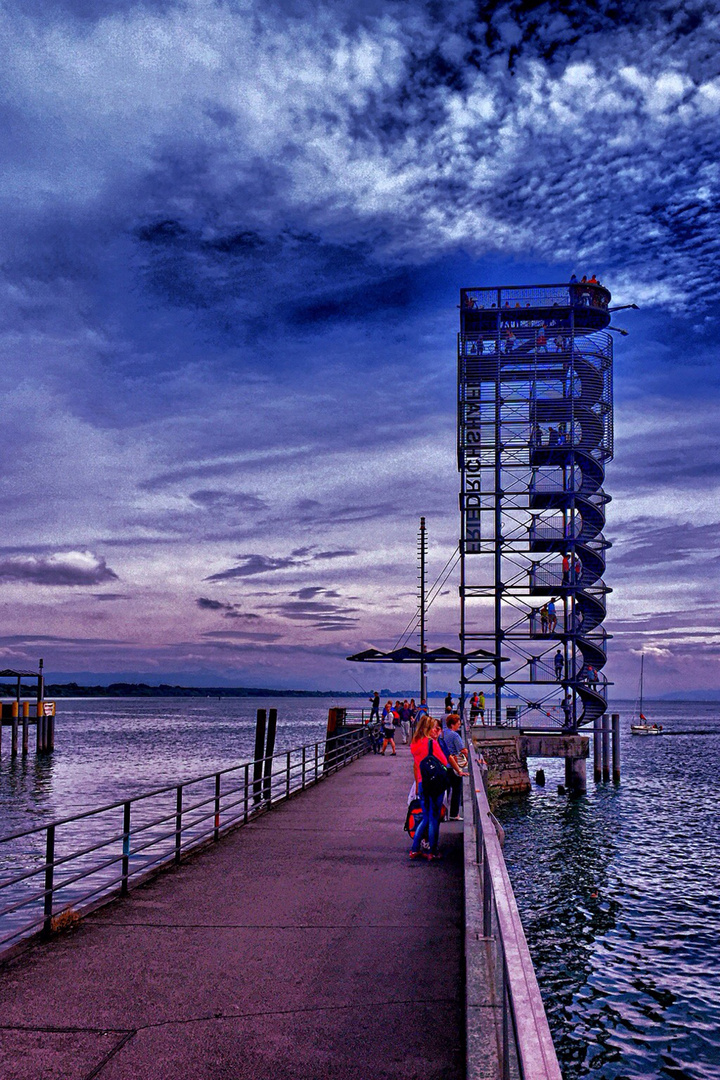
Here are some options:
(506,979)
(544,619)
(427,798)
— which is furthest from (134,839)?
(506,979)

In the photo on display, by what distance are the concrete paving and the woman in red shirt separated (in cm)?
44

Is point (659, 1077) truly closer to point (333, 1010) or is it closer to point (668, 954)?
point (668, 954)

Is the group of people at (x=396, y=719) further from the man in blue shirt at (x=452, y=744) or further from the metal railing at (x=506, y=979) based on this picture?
the metal railing at (x=506, y=979)

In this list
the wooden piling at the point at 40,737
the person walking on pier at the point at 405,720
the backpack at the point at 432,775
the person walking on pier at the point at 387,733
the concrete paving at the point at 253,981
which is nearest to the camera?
the concrete paving at the point at 253,981

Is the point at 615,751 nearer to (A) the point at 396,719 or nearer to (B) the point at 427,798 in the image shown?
(A) the point at 396,719

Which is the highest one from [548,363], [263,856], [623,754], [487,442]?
[548,363]

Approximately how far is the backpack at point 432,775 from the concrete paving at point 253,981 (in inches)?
41.7

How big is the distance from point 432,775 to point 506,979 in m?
8.65

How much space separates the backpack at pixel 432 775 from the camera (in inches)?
497

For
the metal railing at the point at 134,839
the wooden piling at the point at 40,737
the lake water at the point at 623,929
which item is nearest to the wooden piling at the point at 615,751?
the lake water at the point at 623,929

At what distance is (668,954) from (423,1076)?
13.5 m

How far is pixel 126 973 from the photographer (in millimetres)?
7828

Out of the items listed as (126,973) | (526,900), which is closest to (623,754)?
(526,900)

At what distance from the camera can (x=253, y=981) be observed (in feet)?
25.2
